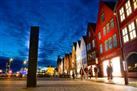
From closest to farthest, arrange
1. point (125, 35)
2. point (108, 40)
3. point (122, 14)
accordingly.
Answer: point (125, 35), point (122, 14), point (108, 40)

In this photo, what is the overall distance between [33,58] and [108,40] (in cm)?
2545

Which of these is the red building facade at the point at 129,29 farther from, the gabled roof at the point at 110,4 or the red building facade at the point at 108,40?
the gabled roof at the point at 110,4

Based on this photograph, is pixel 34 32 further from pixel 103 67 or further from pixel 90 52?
pixel 90 52

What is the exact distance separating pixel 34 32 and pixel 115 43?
860 inches

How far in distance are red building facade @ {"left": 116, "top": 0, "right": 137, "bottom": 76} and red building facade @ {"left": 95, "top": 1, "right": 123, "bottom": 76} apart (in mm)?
2827

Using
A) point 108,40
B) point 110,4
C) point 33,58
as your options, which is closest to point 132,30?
point 108,40

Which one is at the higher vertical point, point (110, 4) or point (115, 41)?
point (110, 4)

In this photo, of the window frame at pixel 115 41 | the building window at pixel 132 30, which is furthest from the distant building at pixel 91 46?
the building window at pixel 132 30

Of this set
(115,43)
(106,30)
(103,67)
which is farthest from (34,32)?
(103,67)

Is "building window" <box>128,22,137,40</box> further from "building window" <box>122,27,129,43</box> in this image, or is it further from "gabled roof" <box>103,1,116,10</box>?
"gabled roof" <box>103,1,116,10</box>

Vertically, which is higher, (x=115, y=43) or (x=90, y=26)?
(x=90, y=26)

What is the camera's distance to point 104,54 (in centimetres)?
4166

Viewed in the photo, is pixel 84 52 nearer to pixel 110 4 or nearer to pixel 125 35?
pixel 110 4

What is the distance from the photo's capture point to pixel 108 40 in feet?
127
